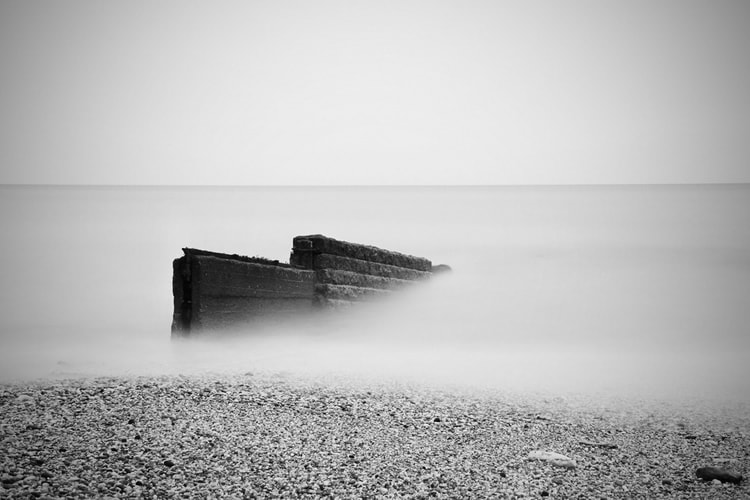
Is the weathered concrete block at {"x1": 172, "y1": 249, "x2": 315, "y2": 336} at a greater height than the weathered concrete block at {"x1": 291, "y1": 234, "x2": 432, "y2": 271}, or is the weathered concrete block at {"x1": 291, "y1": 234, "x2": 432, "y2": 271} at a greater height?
the weathered concrete block at {"x1": 291, "y1": 234, "x2": 432, "y2": 271}

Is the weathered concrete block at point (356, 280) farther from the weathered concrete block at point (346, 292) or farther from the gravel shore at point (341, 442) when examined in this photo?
the gravel shore at point (341, 442)

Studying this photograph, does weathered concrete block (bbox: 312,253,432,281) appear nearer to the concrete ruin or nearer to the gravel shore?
the concrete ruin

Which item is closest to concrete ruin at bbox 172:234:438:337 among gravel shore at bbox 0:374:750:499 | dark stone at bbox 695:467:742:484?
gravel shore at bbox 0:374:750:499

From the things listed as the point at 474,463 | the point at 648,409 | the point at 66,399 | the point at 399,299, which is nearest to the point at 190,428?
the point at 66,399

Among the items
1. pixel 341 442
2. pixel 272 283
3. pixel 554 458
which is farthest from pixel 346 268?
pixel 554 458

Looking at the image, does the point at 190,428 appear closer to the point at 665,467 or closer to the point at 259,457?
the point at 259,457

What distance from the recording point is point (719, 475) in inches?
190

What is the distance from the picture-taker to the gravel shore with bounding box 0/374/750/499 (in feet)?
14.6

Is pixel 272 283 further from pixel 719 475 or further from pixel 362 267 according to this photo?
pixel 719 475

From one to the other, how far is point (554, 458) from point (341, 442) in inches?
76.9

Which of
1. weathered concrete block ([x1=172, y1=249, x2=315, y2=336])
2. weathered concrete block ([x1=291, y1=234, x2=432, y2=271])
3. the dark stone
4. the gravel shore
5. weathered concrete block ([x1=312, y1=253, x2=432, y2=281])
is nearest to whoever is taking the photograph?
the gravel shore

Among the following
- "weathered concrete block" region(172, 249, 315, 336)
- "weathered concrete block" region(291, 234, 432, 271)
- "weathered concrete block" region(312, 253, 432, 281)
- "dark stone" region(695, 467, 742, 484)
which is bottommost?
"dark stone" region(695, 467, 742, 484)

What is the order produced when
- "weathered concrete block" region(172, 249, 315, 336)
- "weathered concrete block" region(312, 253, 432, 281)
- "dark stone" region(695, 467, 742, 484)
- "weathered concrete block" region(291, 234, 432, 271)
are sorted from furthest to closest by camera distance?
"weathered concrete block" region(312, 253, 432, 281), "weathered concrete block" region(291, 234, 432, 271), "weathered concrete block" region(172, 249, 315, 336), "dark stone" region(695, 467, 742, 484)

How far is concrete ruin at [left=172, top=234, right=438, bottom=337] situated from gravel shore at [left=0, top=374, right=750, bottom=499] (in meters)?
2.55
